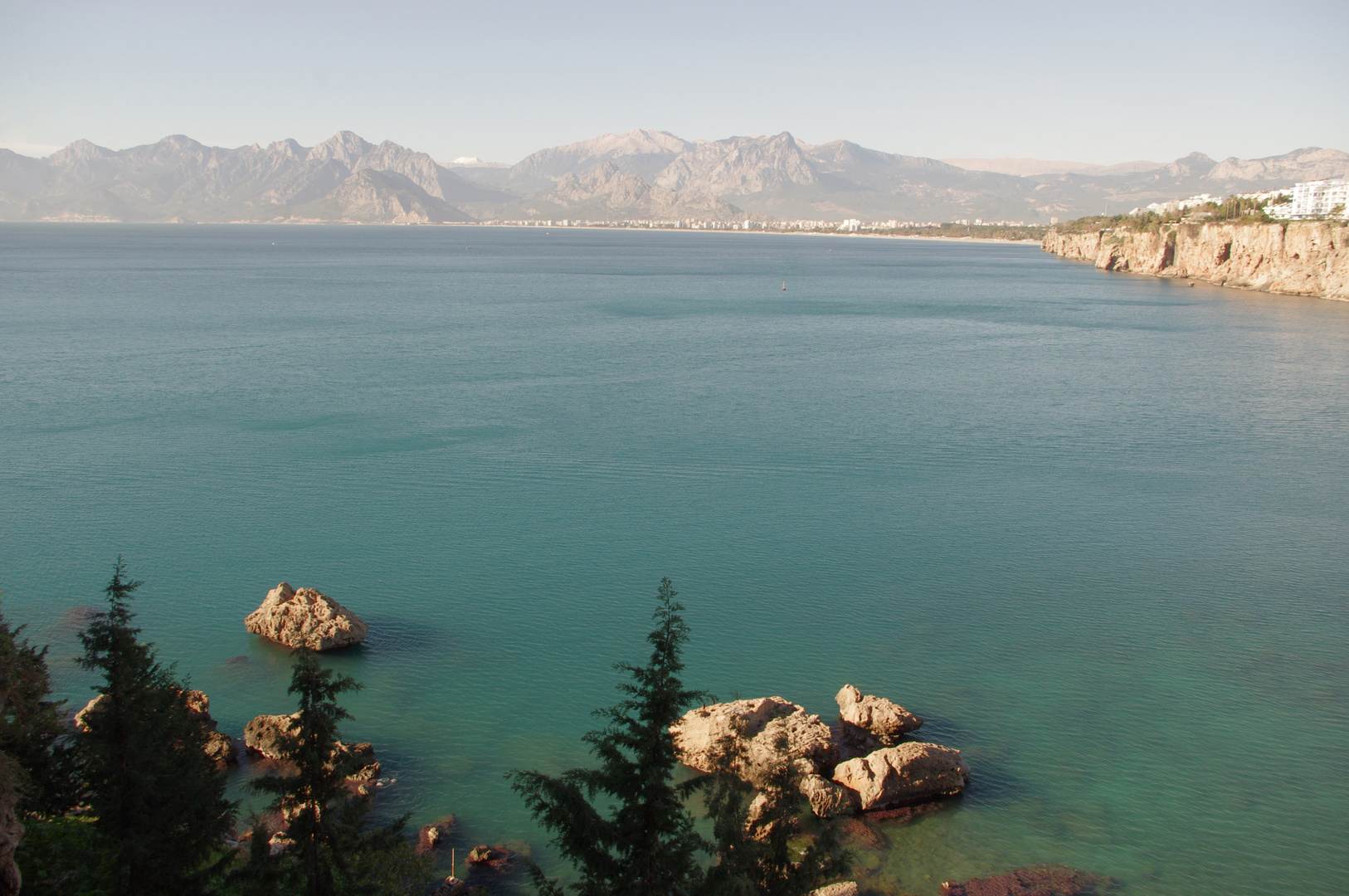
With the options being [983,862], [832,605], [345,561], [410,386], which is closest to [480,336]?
[410,386]

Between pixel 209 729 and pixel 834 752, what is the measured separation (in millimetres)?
15994

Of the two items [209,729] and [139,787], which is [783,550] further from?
[139,787]

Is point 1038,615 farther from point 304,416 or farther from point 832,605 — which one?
point 304,416

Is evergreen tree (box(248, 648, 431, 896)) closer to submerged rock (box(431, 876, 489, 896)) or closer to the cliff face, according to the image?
submerged rock (box(431, 876, 489, 896))

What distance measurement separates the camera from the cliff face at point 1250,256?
121125 mm

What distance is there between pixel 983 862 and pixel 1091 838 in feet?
10.2

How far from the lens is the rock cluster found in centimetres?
2177

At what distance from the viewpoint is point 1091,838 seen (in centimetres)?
2147

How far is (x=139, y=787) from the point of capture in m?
15.7

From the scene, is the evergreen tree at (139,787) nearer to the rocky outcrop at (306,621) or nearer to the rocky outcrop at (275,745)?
the rocky outcrop at (275,745)

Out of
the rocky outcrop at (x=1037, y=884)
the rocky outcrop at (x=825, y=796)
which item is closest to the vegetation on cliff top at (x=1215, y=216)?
the rocky outcrop at (x=1037, y=884)

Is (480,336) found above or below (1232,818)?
above

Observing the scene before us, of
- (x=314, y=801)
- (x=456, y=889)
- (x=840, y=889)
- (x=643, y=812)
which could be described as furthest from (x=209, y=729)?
(x=840, y=889)

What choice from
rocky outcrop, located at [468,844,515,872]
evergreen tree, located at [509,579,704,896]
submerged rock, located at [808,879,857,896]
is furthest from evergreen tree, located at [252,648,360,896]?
submerged rock, located at [808,879,857,896]
